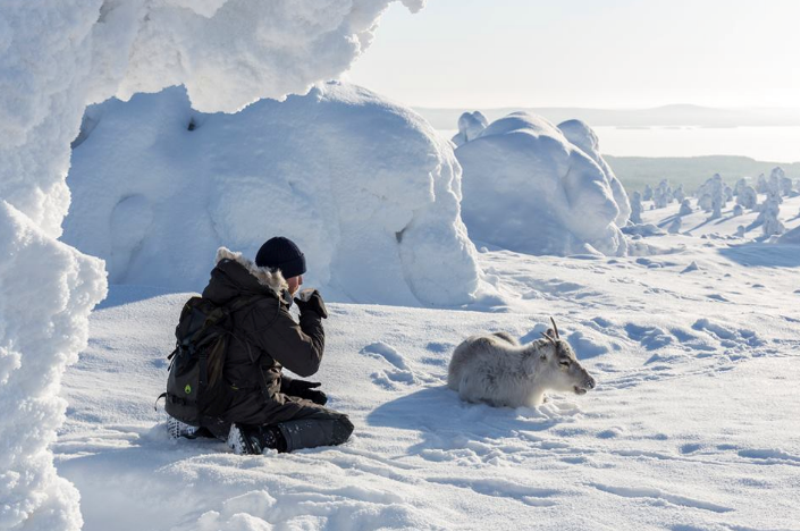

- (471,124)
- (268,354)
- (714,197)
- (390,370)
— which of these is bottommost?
(390,370)

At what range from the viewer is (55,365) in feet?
8.36

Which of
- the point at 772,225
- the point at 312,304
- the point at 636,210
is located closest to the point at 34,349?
the point at 312,304

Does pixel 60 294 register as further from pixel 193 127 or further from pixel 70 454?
pixel 193 127

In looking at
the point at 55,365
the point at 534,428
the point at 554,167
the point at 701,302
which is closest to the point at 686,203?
the point at 554,167

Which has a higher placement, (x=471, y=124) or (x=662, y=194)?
(x=471, y=124)

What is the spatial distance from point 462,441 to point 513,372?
129cm

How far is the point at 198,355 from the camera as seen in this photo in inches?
155

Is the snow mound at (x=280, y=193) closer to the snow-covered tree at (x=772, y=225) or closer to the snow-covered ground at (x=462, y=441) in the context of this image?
the snow-covered ground at (x=462, y=441)

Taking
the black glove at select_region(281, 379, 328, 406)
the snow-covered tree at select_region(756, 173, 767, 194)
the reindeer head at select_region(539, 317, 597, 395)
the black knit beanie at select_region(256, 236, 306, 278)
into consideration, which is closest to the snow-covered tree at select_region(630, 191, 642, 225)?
the snow-covered tree at select_region(756, 173, 767, 194)

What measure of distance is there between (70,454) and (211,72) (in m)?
2.14

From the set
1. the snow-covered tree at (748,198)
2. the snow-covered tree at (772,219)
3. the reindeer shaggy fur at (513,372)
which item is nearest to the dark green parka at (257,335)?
the reindeer shaggy fur at (513,372)

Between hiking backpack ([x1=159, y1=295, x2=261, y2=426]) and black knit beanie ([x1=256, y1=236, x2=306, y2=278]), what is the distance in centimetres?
31

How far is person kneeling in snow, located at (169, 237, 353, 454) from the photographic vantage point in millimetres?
3971

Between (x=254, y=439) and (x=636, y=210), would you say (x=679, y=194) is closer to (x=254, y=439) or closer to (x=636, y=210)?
(x=636, y=210)
